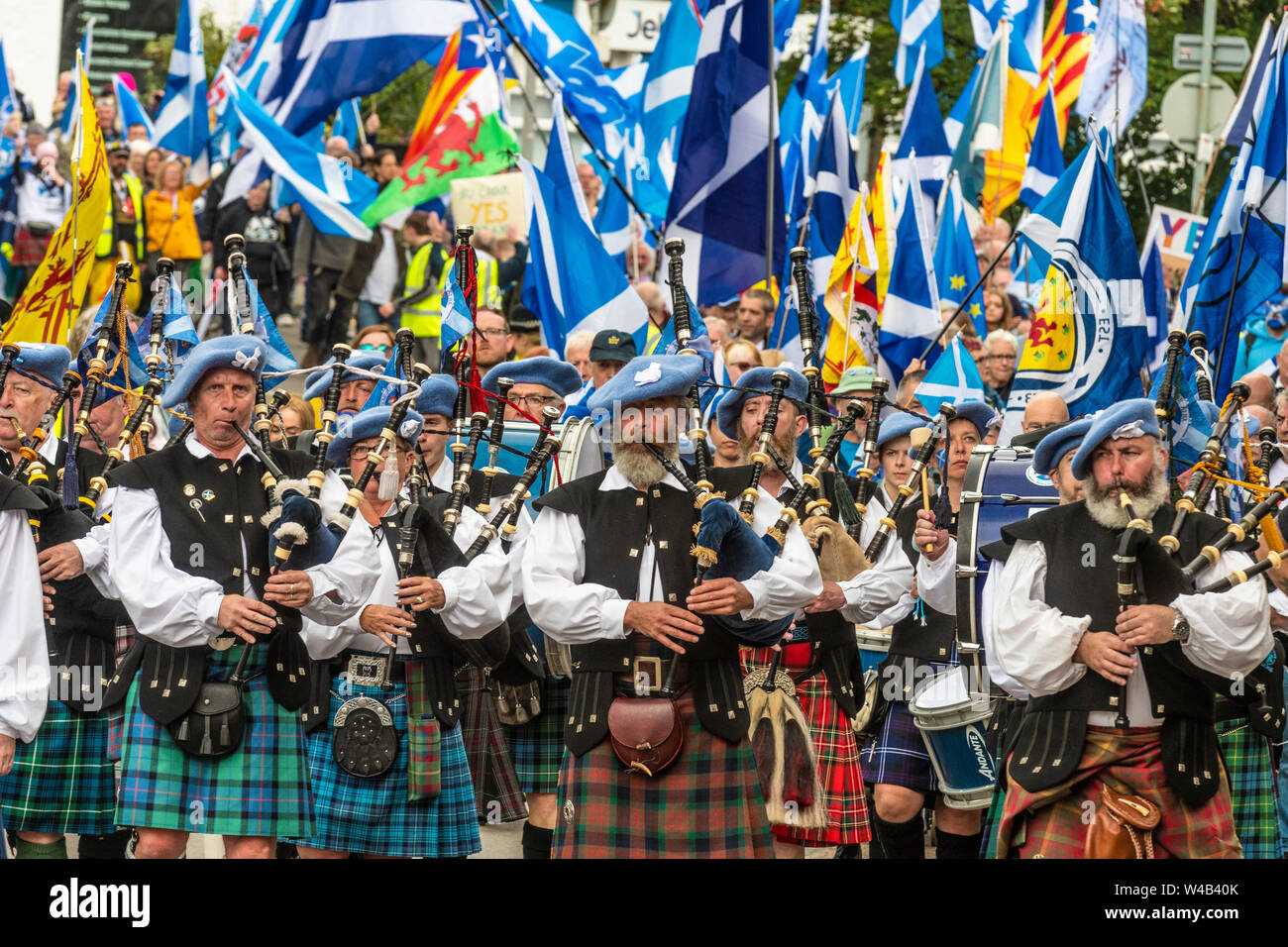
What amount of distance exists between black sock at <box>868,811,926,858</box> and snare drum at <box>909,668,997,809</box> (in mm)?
217

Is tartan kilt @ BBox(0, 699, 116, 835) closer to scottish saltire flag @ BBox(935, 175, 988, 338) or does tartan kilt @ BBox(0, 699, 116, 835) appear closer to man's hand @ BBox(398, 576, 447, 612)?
man's hand @ BBox(398, 576, 447, 612)

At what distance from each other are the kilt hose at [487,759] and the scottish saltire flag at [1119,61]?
8.07 meters

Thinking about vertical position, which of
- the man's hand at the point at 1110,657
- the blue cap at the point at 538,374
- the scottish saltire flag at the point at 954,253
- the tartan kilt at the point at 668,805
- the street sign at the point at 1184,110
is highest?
the street sign at the point at 1184,110

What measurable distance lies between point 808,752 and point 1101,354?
274cm

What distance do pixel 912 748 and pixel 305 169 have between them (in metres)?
6.39

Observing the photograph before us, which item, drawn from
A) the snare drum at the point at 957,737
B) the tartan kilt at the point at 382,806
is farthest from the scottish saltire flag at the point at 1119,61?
the tartan kilt at the point at 382,806

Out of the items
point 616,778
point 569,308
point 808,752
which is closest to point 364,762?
point 616,778

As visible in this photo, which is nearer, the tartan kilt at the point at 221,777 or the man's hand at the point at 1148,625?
the man's hand at the point at 1148,625

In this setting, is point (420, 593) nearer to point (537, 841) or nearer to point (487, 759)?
point (487, 759)

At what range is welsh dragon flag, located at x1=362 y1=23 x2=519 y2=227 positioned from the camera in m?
13.6

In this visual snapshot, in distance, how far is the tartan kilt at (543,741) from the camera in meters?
8.05

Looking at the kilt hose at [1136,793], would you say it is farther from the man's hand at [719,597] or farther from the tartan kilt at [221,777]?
the tartan kilt at [221,777]

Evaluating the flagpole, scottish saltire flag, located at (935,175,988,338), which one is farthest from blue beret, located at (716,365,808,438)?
scottish saltire flag, located at (935,175,988,338)

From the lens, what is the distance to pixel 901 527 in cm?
781
